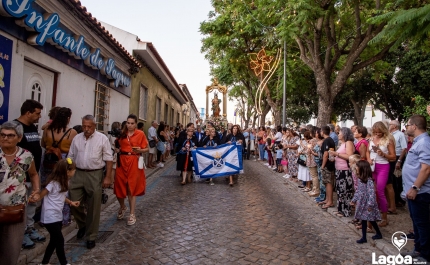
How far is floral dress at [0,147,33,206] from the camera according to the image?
2.89m

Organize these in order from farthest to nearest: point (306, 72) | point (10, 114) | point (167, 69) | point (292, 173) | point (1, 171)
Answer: point (306, 72), point (167, 69), point (292, 173), point (10, 114), point (1, 171)

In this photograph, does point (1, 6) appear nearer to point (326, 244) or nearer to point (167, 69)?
point (326, 244)

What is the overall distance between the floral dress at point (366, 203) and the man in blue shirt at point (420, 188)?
613 millimetres

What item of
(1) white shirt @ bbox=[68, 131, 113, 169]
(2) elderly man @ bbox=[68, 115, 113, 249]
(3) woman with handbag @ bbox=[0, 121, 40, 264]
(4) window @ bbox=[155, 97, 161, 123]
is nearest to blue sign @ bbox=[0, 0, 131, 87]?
(2) elderly man @ bbox=[68, 115, 113, 249]

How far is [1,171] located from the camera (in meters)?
2.87

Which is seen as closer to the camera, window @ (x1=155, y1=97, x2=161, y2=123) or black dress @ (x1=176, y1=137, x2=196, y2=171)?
black dress @ (x1=176, y1=137, x2=196, y2=171)

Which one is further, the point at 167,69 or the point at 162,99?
the point at 162,99

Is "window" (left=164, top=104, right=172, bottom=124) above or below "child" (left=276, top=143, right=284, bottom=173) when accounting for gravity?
above

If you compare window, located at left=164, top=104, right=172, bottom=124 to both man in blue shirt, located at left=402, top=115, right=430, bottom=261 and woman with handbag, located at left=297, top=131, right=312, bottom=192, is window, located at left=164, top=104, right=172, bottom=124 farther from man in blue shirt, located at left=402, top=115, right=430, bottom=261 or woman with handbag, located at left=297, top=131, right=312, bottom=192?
man in blue shirt, located at left=402, top=115, right=430, bottom=261

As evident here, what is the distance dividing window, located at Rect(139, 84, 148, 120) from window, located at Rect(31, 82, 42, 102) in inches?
Answer: 296

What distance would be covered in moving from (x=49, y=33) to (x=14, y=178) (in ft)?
12.1

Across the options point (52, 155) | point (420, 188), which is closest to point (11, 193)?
point (52, 155)

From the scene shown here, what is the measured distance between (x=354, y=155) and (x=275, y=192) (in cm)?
355

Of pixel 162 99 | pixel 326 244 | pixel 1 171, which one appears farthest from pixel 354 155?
pixel 162 99
